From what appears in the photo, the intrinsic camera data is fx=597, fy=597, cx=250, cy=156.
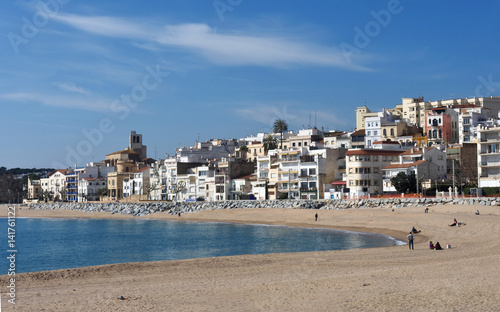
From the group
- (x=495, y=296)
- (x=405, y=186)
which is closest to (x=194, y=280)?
(x=495, y=296)

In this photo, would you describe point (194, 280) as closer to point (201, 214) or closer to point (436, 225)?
point (436, 225)

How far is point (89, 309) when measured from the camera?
18172 millimetres

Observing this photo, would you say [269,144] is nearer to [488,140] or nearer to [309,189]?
[309,189]

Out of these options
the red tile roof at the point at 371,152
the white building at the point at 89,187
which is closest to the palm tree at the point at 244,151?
the red tile roof at the point at 371,152

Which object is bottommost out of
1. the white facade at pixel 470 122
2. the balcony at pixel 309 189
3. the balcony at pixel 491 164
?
the balcony at pixel 309 189

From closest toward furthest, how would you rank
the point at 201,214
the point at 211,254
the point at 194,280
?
the point at 194,280 → the point at 211,254 → the point at 201,214

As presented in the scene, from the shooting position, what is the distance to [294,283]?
Answer: 71.8ft

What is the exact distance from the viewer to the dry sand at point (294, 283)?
704 inches

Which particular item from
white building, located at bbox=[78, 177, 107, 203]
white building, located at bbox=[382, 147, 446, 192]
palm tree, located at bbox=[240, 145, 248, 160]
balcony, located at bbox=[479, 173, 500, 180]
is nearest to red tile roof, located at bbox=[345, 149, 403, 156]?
white building, located at bbox=[382, 147, 446, 192]

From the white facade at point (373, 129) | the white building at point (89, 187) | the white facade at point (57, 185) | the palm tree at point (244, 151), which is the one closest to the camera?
the white facade at point (373, 129)

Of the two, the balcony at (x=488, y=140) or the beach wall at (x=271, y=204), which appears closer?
the beach wall at (x=271, y=204)

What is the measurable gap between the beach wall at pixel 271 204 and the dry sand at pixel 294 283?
21335mm

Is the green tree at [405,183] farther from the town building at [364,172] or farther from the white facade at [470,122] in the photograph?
the white facade at [470,122]

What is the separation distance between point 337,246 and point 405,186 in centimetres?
3071
